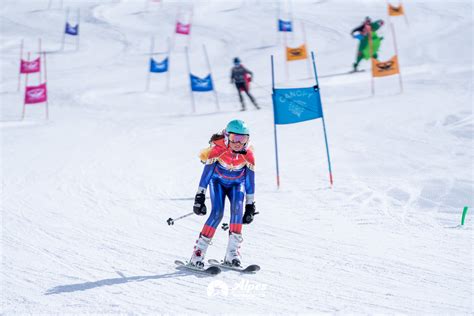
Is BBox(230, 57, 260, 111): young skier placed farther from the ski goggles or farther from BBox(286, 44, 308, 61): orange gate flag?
the ski goggles

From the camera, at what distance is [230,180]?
23.9ft

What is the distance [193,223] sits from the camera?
31.3 feet

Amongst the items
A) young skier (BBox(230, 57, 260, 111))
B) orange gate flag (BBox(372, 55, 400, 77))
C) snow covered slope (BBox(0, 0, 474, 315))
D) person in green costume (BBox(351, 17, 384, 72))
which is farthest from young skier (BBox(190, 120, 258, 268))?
person in green costume (BBox(351, 17, 384, 72))

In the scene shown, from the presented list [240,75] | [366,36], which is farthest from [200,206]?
[366,36]

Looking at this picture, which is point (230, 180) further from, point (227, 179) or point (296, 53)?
point (296, 53)

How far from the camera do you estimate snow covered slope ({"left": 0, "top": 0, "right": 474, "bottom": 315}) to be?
691cm

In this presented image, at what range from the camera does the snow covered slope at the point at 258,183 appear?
6.91 metres

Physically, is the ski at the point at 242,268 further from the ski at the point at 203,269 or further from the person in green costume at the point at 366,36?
the person in green costume at the point at 366,36

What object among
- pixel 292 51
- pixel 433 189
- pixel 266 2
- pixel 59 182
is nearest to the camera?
pixel 433 189

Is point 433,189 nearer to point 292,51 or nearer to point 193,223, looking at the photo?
point 193,223

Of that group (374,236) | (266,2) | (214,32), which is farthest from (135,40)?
(374,236)

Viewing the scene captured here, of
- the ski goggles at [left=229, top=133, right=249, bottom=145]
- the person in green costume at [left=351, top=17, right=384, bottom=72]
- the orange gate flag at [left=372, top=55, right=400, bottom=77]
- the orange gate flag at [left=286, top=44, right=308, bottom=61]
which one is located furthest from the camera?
the person in green costume at [left=351, top=17, right=384, bottom=72]

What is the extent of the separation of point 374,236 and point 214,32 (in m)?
22.1

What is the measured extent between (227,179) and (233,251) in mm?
761
